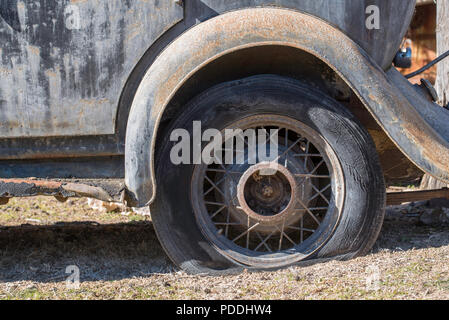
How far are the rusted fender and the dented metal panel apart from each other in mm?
218

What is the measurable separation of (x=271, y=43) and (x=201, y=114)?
1.82ft

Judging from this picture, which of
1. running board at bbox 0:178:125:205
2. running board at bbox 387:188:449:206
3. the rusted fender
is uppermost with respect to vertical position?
the rusted fender

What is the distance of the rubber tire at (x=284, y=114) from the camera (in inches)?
123

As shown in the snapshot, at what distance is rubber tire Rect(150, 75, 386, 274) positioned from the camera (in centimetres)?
312

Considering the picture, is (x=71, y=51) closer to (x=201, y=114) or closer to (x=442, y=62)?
(x=201, y=114)

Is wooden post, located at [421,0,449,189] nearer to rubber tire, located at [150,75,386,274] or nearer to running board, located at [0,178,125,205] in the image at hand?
rubber tire, located at [150,75,386,274]

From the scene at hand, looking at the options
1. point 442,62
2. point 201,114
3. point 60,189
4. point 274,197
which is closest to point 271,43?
point 201,114

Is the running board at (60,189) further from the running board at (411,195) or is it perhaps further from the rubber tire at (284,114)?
the running board at (411,195)

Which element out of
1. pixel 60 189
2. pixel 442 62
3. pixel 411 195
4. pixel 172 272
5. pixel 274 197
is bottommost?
pixel 172 272

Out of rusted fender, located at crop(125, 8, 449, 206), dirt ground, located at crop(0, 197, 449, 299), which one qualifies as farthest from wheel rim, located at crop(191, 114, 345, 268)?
Answer: rusted fender, located at crop(125, 8, 449, 206)

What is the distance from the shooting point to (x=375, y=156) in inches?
124

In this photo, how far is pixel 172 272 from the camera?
3.28 m

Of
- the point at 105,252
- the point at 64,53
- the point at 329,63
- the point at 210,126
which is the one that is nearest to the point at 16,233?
the point at 105,252

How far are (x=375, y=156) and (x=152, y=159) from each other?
49.7 inches
